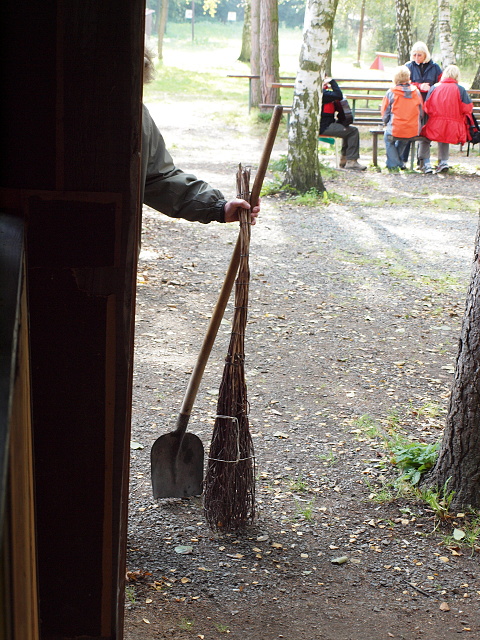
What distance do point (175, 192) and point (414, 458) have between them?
1.79 meters

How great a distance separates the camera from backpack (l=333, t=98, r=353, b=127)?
452 inches

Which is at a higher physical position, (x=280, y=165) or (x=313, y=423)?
(x=280, y=165)

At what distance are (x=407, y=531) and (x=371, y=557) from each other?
26cm

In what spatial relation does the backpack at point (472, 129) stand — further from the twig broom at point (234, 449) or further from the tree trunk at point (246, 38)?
the tree trunk at point (246, 38)

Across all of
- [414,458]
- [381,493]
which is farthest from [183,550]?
[414,458]

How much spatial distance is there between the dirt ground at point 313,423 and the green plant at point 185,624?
0.01m

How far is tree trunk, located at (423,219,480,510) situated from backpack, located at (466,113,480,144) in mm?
9713

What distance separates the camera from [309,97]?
31.9 feet

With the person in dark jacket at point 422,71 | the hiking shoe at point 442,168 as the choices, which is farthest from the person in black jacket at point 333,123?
the hiking shoe at point 442,168

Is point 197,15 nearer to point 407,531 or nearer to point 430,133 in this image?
point 430,133

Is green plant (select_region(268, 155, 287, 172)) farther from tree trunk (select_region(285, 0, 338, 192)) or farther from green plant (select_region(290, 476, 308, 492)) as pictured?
green plant (select_region(290, 476, 308, 492))

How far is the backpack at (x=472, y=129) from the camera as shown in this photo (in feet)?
39.5

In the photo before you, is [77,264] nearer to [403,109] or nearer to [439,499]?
[439,499]

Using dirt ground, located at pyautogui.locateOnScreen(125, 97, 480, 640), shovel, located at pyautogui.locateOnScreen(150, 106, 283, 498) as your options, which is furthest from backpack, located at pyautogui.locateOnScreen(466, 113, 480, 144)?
shovel, located at pyautogui.locateOnScreen(150, 106, 283, 498)
